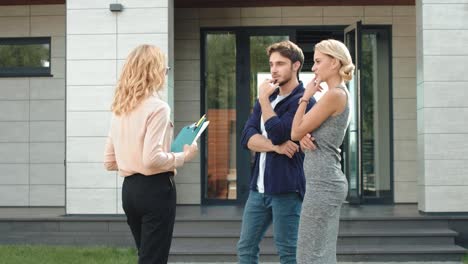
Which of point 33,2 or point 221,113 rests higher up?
point 33,2

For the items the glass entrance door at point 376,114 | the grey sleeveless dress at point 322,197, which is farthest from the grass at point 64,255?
the glass entrance door at point 376,114

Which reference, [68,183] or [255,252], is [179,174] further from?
[255,252]

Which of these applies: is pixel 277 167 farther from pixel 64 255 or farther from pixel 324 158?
pixel 64 255

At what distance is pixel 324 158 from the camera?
3.22m

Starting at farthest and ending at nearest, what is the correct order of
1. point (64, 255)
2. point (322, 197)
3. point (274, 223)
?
1. point (64, 255)
2. point (274, 223)
3. point (322, 197)

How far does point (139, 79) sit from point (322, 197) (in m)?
1.04

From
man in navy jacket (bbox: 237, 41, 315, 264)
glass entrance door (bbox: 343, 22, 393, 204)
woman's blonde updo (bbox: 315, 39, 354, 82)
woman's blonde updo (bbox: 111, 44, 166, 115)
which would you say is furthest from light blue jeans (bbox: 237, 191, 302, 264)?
glass entrance door (bbox: 343, 22, 393, 204)

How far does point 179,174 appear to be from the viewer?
9.21m

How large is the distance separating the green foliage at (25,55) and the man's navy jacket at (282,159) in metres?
6.38

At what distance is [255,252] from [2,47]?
6956 mm

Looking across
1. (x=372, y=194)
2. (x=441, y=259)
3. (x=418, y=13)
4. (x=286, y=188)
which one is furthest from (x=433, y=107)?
(x=286, y=188)

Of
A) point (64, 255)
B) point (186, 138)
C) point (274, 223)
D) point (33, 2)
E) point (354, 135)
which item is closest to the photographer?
point (186, 138)

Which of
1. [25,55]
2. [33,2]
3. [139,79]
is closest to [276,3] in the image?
[33,2]

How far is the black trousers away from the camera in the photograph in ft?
10.7
